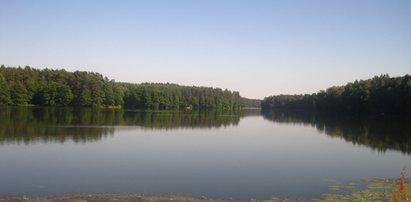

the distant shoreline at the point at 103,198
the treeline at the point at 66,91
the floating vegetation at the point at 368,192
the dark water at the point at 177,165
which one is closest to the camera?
the distant shoreline at the point at 103,198

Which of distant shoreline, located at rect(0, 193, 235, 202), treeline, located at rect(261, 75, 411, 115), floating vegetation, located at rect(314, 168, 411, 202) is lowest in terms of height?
floating vegetation, located at rect(314, 168, 411, 202)

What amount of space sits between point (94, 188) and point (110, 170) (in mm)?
4514

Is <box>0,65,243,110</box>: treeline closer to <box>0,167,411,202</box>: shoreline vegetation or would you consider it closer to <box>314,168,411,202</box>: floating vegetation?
<box>0,167,411,202</box>: shoreline vegetation

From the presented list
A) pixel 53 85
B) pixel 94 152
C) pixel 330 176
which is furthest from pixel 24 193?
pixel 53 85

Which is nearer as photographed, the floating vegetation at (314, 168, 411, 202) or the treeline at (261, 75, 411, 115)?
the floating vegetation at (314, 168, 411, 202)

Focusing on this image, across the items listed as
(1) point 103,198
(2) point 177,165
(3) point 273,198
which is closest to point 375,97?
(2) point 177,165

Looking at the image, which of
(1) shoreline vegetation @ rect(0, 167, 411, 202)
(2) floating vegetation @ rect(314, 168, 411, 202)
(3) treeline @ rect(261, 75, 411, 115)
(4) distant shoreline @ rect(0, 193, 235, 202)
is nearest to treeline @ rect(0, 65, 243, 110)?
(3) treeline @ rect(261, 75, 411, 115)

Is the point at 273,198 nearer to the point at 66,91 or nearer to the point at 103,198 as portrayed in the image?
the point at 103,198

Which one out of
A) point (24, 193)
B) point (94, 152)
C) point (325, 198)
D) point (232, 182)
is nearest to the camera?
point (24, 193)

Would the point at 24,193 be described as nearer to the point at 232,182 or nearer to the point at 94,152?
the point at 232,182

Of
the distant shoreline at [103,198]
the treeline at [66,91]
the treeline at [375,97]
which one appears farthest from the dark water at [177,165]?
the treeline at [66,91]

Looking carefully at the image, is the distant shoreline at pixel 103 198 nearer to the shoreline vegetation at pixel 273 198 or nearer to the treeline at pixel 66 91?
the shoreline vegetation at pixel 273 198

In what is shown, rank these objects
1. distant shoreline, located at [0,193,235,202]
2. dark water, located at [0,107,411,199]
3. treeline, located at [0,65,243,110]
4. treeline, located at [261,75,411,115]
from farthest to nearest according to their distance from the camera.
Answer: treeline, located at [0,65,243,110], treeline, located at [261,75,411,115], dark water, located at [0,107,411,199], distant shoreline, located at [0,193,235,202]

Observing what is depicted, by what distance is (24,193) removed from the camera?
1689 centimetres
